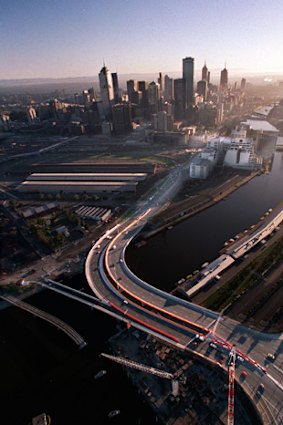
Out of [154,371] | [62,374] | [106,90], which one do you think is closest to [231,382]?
[154,371]

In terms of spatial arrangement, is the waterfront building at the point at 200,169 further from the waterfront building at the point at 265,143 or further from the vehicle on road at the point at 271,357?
the vehicle on road at the point at 271,357

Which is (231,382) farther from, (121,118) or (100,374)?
(121,118)

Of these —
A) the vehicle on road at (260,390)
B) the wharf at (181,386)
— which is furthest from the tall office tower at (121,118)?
the vehicle on road at (260,390)

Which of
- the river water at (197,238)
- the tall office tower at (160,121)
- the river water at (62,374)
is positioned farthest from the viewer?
the tall office tower at (160,121)

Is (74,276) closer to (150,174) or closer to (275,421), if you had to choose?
(275,421)

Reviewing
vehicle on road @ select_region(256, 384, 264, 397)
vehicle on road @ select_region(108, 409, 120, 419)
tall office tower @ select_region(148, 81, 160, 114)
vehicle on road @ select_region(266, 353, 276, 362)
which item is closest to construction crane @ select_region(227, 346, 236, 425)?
vehicle on road @ select_region(256, 384, 264, 397)
